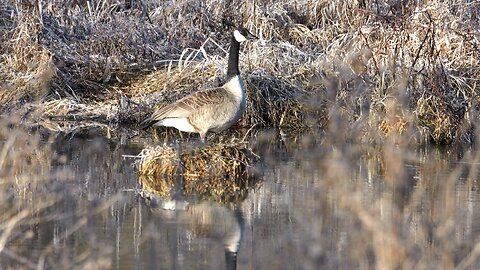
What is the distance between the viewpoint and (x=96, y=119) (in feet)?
44.9

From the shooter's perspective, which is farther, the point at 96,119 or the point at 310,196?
the point at 96,119

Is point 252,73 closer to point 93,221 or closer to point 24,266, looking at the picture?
point 93,221

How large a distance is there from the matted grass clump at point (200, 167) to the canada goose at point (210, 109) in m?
0.70

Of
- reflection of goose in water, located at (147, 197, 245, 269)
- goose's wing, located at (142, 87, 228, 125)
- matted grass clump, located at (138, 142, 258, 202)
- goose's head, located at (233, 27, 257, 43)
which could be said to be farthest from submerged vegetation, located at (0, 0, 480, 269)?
goose's head, located at (233, 27, 257, 43)

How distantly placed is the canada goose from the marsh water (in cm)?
61

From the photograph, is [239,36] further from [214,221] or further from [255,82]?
[214,221]

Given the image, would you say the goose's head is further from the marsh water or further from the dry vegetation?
the marsh water

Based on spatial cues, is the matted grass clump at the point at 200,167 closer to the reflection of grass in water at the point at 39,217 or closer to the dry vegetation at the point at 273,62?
the reflection of grass in water at the point at 39,217

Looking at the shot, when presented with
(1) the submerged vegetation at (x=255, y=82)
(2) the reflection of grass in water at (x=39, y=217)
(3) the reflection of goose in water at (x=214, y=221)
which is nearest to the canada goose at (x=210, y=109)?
(1) the submerged vegetation at (x=255, y=82)

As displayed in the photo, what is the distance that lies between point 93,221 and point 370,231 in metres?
3.15

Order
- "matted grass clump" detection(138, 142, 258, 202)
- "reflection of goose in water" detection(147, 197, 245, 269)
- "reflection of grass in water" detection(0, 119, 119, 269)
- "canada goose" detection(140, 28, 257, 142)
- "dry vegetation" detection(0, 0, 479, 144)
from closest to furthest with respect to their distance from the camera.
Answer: "reflection of grass in water" detection(0, 119, 119, 269) → "reflection of goose in water" detection(147, 197, 245, 269) → "matted grass clump" detection(138, 142, 258, 202) → "canada goose" detection(140, 28, 257, 142) → "dry vegetation" detection(0, 0, 479, 144)

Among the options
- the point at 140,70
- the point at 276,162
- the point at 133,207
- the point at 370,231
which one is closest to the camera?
the point at 370,231

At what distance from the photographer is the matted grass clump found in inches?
367

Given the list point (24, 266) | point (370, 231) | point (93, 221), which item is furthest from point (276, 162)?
point (370, 231)
